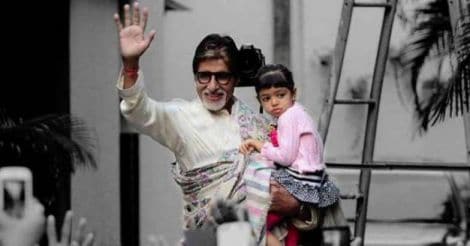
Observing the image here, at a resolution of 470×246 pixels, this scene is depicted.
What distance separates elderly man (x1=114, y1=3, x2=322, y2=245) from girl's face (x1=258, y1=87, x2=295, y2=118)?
0.07 metres

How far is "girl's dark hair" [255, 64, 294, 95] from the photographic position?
3967 mm

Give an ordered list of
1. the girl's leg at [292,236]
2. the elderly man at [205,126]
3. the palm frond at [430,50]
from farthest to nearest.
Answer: the palm frond at [430,50], the girl's leg at [292,236], the elderly man at [205,126]

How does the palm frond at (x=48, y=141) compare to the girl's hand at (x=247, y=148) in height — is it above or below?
below

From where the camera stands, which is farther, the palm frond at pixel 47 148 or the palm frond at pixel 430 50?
the palm frond at pixel 430 50

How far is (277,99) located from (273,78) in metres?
0.08

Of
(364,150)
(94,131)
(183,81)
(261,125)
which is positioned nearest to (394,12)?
(364,150)

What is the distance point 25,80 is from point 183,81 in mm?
790

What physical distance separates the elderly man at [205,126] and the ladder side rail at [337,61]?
1764 mm

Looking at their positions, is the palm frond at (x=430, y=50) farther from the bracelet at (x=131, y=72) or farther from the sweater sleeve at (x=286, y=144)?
the bracelet at (x=131, y=72)

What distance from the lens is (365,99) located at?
6.35 meters

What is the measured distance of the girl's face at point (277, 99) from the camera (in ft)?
13.1

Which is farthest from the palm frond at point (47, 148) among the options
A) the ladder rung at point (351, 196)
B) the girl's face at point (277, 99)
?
the girl's face at point (277, 99)

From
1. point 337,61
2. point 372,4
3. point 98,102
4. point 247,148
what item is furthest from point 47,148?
point 247,148

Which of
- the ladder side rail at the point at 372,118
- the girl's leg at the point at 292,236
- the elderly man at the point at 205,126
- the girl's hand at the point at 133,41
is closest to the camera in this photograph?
the girl's hand at the point at 133,41
